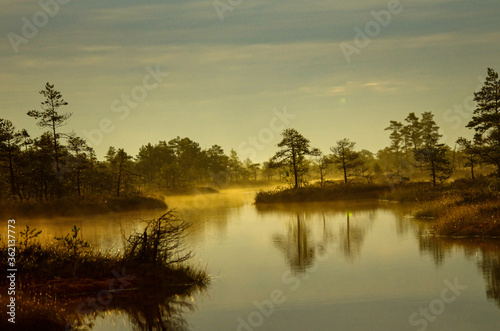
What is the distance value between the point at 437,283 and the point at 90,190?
80.1 m

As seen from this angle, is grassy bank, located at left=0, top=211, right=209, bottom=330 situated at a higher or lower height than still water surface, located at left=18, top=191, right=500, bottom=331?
higher

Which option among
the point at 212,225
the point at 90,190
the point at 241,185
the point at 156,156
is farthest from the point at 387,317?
the point at 241,185

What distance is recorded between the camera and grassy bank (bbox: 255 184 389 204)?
7656 cm

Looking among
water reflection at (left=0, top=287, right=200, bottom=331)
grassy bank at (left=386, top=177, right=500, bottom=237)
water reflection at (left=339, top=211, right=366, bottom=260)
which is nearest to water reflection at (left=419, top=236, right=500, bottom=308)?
grassy bank at (left=386, top=177, right=500, bottom=237)

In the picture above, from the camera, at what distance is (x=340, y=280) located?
23.8m

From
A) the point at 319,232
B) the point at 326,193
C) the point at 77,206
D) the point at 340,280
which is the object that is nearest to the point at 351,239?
the point at 319,232

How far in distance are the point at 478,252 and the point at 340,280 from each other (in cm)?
937

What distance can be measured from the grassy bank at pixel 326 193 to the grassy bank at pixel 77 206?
623 inches

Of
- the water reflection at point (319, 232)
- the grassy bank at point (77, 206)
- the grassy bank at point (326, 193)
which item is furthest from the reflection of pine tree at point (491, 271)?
the grassy bank at point (77, 206)

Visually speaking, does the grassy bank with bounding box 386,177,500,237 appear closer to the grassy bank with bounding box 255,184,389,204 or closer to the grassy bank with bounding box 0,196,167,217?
the grassy bank with bounding box 255,184,389,204

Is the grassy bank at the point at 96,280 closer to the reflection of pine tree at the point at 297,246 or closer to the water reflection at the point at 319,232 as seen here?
the reflection of pine tree at the point at 297,246

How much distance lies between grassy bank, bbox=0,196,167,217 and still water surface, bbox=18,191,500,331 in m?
20.3

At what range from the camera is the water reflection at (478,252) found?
21.7 meters

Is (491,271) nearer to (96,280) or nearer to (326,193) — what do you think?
(96,280)
